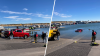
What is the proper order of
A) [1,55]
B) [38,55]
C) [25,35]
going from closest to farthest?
[38,55], [1,55], [25,35]

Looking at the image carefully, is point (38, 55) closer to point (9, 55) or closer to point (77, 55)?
point (9, 55)

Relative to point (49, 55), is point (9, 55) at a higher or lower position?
lower

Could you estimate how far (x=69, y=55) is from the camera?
4469 millimetres

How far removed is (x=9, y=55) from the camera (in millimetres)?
5605

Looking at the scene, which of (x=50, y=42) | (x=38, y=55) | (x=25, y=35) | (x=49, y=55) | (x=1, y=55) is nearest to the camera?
(x=49, y=55)

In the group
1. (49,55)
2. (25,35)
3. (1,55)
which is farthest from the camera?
(25,35)

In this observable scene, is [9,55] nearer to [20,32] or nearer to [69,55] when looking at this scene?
[69,55]

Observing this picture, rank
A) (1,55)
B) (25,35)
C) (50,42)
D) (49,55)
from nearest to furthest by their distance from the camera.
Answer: (49,55)
(1,55)
(50,42)
(25,35)

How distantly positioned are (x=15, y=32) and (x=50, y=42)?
10.9 metres

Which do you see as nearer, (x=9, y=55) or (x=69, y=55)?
(x=69, y=55)

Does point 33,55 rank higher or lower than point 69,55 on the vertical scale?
lower

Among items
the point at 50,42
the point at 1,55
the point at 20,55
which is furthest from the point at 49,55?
the point at 1,55

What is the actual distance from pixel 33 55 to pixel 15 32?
11788 mm

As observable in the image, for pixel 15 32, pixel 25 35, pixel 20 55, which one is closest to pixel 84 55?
pixel 20 55
